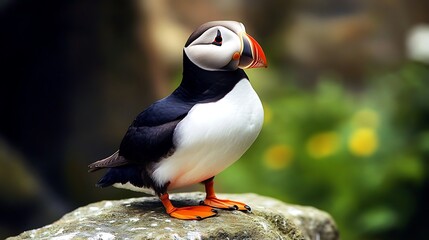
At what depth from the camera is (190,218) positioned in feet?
7.78

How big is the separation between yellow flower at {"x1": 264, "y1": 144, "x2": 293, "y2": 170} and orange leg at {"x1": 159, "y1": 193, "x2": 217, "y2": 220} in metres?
2.23

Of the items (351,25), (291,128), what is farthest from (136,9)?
(351,25)

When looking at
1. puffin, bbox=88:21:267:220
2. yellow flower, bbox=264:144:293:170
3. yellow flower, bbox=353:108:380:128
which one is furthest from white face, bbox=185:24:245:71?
yellow flower, bbox=353:108:380:128

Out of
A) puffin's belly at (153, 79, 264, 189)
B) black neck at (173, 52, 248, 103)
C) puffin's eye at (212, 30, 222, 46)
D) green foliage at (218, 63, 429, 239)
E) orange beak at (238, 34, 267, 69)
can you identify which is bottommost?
green foliage at (218, 63, 429, 239)

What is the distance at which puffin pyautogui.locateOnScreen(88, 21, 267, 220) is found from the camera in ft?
7.47

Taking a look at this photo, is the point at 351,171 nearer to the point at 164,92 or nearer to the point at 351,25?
A: the point at 164,92

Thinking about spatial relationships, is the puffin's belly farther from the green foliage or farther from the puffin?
the green foliage

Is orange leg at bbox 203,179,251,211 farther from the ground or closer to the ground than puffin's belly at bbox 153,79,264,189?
closer to the ground

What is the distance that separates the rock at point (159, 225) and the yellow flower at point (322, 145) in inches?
69.0

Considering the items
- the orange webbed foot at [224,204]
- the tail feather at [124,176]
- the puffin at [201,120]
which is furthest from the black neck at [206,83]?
the orange webbed foot at [224,204]

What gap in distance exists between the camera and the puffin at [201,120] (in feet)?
7.47

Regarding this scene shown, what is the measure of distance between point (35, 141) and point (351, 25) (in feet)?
9.11

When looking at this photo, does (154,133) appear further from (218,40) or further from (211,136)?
(218,40)

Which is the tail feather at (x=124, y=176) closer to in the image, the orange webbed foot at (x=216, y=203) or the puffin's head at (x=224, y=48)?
the orange webbed foot at (x=216, y=203)
